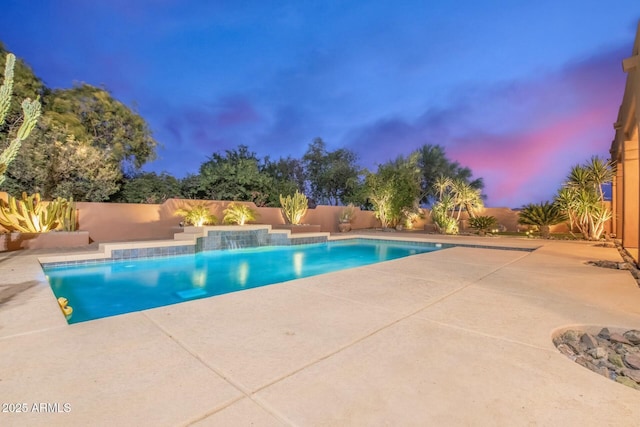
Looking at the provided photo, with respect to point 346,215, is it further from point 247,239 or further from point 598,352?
point 598,352

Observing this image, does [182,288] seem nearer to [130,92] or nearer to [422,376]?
[422,376]

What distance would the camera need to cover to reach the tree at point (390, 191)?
50.0 ft

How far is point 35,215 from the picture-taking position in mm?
7457

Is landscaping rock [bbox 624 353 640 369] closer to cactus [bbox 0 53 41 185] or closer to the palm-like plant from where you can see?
cactus [bbox 0 53 41 185]

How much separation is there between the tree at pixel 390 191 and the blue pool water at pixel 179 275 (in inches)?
235

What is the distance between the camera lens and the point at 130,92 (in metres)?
32.4

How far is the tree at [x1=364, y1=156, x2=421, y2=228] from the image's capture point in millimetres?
15250

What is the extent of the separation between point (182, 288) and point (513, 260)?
625 cm

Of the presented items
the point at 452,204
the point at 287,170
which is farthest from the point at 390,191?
the point at 287,170

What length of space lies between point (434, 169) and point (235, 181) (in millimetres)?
15404

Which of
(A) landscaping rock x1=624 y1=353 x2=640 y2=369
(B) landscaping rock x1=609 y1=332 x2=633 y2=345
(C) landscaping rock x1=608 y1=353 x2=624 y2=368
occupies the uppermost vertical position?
(B) landscaping rock x1=609 y1=332 x2=633 y2=345

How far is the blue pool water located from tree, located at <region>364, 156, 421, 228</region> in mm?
5958

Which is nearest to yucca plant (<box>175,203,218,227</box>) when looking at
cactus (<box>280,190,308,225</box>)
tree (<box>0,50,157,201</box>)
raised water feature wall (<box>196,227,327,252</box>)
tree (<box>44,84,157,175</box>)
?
raised water feature wall (<box>196,227,327,252</box>)

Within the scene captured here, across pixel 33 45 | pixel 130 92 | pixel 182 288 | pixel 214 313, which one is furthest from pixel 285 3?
pixel 130 92
